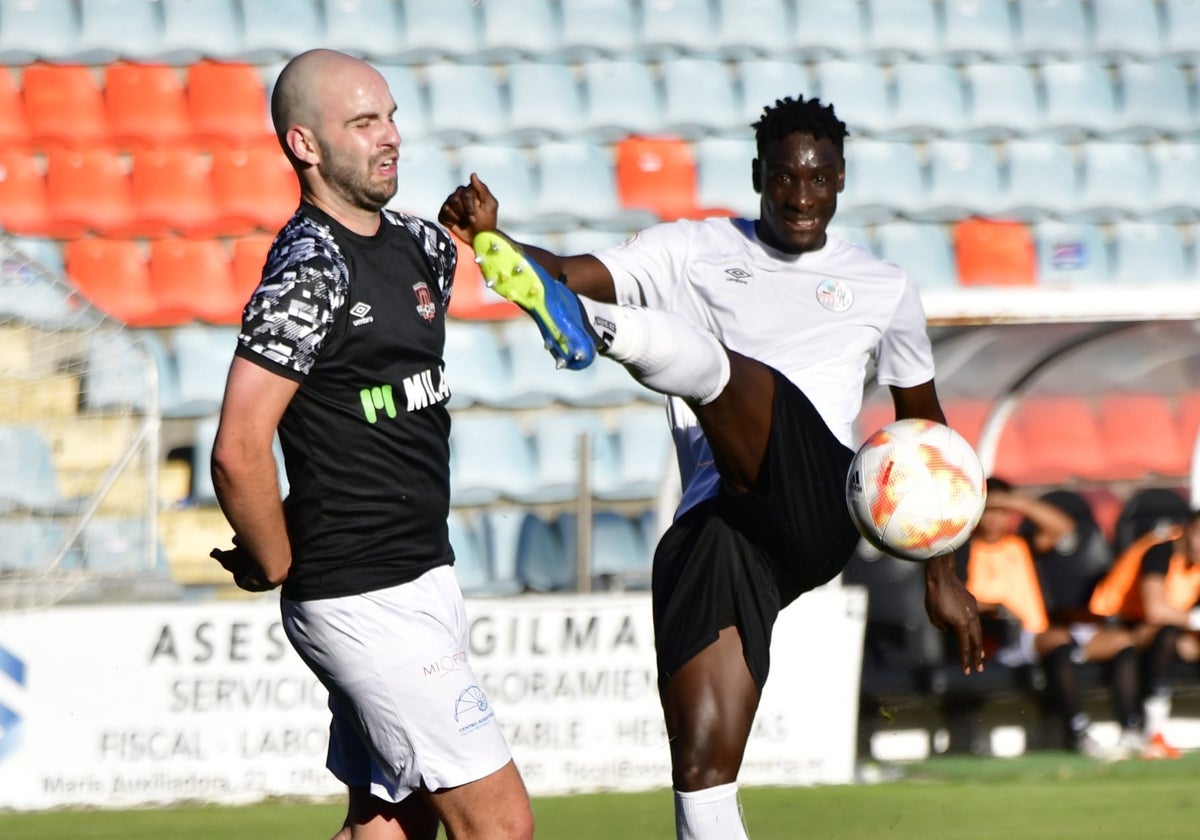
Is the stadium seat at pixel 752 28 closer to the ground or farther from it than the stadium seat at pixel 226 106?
farther from it

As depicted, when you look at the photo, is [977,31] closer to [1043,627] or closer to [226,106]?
[1043,627]

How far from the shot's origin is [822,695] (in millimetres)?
7266

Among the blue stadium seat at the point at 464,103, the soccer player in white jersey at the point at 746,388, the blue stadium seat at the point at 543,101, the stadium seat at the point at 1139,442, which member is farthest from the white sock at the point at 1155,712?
the blue stadium seat at the point at 464,103

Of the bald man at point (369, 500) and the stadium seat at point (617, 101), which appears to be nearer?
the bald man at point (369, 500)

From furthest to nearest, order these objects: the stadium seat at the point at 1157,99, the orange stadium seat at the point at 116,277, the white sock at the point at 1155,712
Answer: the stadium seat at the point at 1157,99
the orange stadium seat at the point at 116,277
the white sock at the point at 1155,712

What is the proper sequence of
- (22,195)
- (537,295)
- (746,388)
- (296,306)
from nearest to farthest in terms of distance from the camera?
(296,306)
(537,295)
(746,388)
(22,195)

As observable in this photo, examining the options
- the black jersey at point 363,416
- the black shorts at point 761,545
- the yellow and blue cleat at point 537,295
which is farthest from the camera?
Result: the black shorts at point 761,545

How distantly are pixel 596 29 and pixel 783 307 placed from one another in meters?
5.38

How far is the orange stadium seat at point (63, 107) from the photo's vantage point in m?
9.14

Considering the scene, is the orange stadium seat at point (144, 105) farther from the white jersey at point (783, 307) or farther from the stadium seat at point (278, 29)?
the white jersey at point (783, 307)

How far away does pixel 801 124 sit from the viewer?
452 centimetres

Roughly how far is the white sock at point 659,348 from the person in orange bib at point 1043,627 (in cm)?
457

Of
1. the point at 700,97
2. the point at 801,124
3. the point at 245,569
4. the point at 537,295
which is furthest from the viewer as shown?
the point at 700,97

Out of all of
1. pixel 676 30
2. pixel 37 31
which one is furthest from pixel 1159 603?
pixel 37 31
